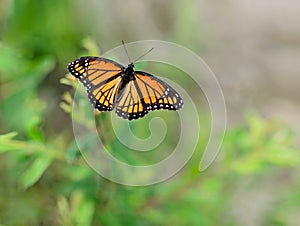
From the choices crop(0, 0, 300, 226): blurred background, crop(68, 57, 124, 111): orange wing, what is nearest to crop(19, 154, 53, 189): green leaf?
crop(0, 0, 300, 226): blurred background

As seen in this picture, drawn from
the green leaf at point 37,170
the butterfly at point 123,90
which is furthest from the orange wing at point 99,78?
the green leaf at point 37,170

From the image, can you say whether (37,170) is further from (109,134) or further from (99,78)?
(99,78)

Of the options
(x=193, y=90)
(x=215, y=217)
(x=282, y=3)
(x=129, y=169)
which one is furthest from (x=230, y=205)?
(x=282, y=3)

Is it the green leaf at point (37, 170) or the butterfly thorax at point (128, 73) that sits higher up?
the green leaf at point (37, 170)

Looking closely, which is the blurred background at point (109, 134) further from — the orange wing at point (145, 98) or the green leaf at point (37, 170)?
the orange wing at point (145, 98)

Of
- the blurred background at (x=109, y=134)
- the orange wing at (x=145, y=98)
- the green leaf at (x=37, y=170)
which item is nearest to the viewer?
the orange wing at (x=145, y=98)

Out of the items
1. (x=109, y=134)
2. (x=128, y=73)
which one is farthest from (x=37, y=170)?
(x=128, y=73)

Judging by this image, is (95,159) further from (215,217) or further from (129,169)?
(215,217)
